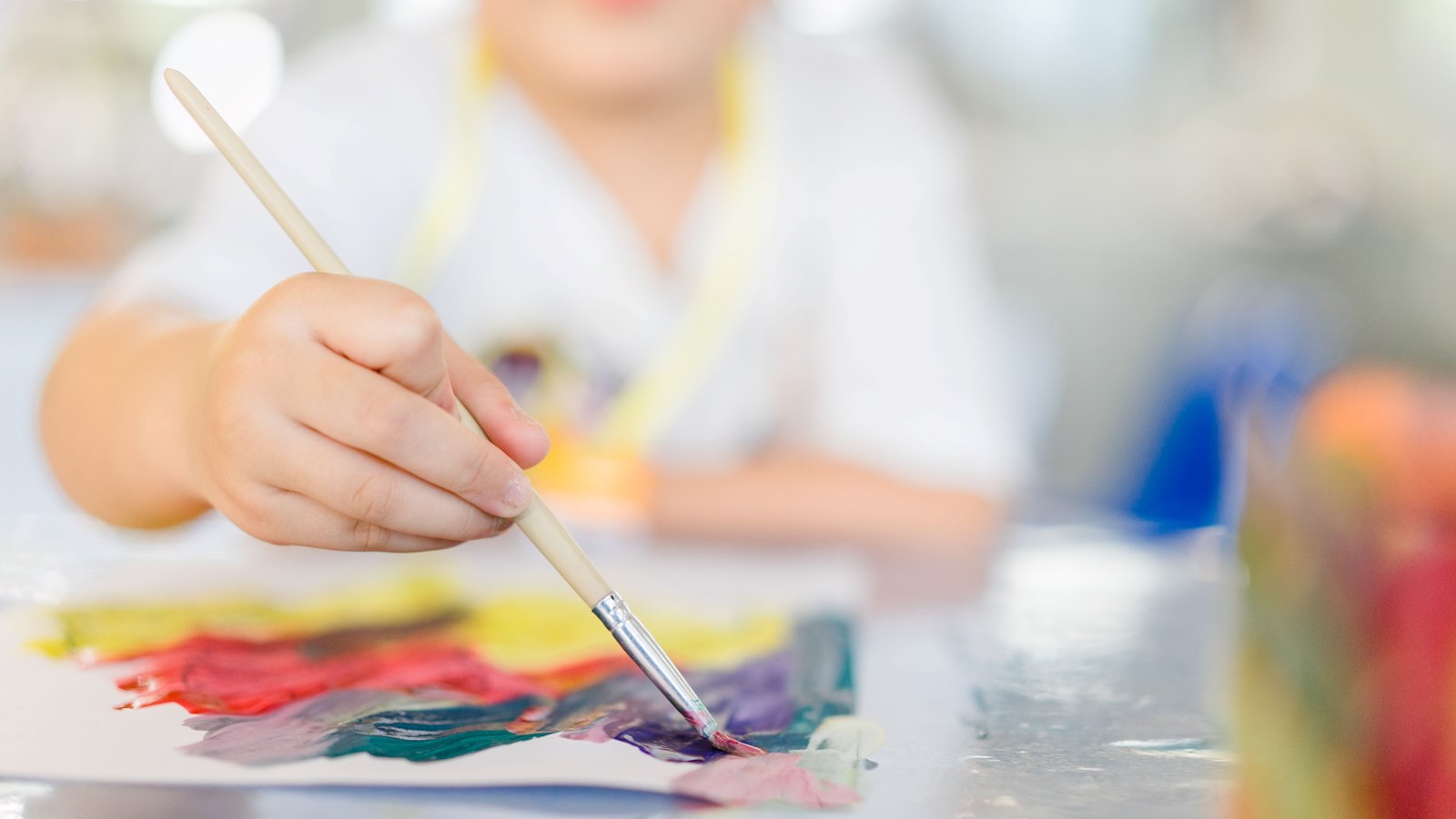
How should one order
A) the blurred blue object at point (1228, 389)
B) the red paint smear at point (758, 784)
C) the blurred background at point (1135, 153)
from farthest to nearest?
the blurred background at point (1135, 153), the blurred blue object at point (1228, 389), the red paint smear at point (758, 784)

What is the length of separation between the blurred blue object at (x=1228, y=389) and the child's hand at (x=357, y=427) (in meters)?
0.34

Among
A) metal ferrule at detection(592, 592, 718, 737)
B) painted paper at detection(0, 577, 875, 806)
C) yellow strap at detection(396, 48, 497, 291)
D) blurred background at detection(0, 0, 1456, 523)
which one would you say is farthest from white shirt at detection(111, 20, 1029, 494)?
blurred background at detection(0, 0, 1456, 523)

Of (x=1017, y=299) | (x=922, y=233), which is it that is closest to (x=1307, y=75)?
(x=1017, y=299)

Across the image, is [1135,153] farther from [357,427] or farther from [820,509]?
[357,427]

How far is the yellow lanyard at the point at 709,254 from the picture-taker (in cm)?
59

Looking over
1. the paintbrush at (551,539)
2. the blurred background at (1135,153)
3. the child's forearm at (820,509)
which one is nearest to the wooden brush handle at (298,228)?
the paintbrush at (551,539)

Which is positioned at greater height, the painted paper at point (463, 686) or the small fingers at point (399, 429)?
the small fingers at point (399, 429)

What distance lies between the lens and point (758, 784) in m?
0.22

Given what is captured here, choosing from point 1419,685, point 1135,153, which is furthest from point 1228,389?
point 1419,685

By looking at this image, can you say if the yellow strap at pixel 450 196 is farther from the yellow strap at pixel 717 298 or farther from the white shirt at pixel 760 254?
the yellow strap at pixel 717 298

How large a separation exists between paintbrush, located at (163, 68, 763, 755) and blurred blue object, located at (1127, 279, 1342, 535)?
1.01ft

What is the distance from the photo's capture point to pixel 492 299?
0.61 m

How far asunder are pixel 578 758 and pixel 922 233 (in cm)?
49

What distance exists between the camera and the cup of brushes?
9.3 inches
